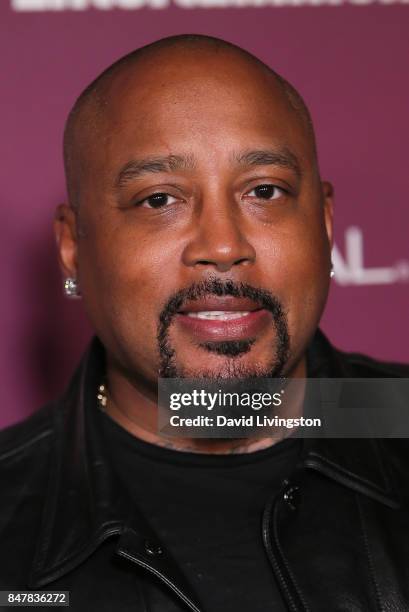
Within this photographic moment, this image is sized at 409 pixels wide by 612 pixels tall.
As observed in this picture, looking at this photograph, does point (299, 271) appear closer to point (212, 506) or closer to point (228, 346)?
point (228, 346)

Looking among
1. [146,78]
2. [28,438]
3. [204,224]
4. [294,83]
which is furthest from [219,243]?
[294,83]

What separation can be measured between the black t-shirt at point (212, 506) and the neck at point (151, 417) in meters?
0.01

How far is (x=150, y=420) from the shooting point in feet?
5.12

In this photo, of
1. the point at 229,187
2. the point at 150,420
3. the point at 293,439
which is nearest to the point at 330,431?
the point at 293,439

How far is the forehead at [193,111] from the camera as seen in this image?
1464mm

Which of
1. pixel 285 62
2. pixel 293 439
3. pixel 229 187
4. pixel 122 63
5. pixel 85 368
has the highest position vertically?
pixel 285 62

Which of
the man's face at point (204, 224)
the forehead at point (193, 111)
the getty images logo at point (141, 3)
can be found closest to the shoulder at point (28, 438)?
the man's face at point (204, 224)

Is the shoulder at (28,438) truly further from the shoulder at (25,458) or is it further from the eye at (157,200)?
the eye at (157,200)

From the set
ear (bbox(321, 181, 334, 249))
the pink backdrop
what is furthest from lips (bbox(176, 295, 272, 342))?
the pink backdrop

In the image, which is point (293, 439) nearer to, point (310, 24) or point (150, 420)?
point (150, 420)

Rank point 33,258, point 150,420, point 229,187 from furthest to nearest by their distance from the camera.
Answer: point 33,258, point 150,420, point 229,187

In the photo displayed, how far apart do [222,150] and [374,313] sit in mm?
725

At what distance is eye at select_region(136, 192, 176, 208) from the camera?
1.48 meters

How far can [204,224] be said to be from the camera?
143 centimetres
